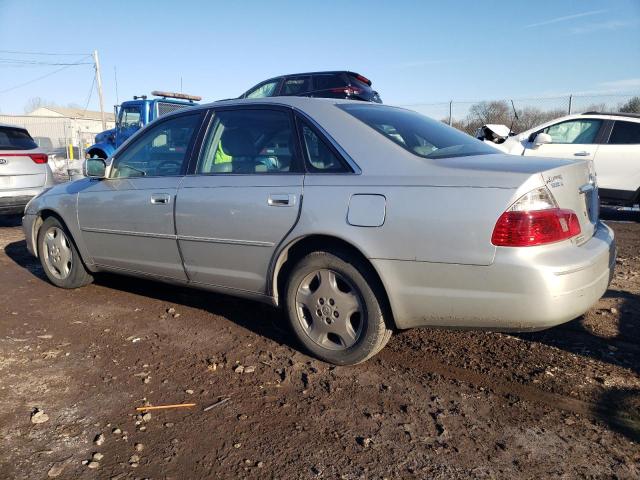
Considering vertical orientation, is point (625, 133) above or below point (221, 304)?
above

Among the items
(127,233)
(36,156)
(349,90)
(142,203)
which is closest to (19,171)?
(36,156)

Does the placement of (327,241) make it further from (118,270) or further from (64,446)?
(118,270)

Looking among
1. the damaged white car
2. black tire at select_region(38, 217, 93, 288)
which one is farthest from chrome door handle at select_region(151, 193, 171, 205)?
the damaged white car

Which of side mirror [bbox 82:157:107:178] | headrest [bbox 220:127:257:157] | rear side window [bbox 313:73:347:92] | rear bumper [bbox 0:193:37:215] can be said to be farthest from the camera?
rear side window [bbox 313:73:347:92]

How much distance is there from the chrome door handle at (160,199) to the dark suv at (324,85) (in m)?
7.19

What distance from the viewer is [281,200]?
10.6 ft

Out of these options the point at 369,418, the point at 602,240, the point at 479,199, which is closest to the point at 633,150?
the point at 602,240

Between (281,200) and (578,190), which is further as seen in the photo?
(281,200)

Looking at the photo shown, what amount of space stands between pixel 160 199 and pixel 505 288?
2.51 meters

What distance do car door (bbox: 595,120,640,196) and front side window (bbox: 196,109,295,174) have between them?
6692mm

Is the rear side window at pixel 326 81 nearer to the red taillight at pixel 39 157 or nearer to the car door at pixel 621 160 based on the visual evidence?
the car door at pixel 621 160

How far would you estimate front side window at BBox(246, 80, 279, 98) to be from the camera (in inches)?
438

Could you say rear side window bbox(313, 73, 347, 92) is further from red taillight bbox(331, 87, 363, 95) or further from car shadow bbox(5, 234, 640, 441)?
car shadow bbox(5, 234, 640, 441)

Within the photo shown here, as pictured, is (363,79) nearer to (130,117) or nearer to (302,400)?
(130,117)
